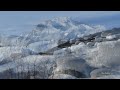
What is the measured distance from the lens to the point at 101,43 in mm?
2115

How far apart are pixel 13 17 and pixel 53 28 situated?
39 cm

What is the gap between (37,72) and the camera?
6.88 ft

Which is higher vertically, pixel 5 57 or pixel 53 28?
pixel 53 28

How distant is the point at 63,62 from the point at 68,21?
38 cm

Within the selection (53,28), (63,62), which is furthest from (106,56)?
(53,28)

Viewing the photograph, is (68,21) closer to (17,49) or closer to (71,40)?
(71,40)

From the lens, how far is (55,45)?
6.93ft

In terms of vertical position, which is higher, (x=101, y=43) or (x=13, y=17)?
(x=13, y=17)

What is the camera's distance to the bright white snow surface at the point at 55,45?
2098 mm

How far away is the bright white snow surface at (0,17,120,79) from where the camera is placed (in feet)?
6.88
